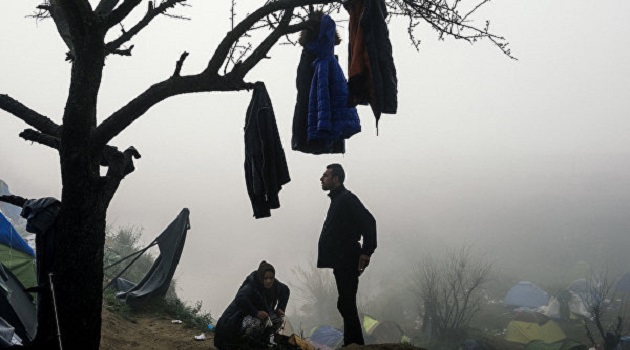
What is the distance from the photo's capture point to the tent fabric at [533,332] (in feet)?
56.3

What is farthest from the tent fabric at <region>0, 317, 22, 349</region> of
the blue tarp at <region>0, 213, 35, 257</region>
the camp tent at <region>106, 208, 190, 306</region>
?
the camp tent at <region>106, 208, 190, 306</region>

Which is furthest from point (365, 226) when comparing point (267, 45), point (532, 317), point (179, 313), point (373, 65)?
point (532, 317)

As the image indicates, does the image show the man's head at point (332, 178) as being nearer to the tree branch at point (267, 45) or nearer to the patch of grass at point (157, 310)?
the tree branch at point (267, 45)

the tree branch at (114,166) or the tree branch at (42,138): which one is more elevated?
the tree branch at (42,138)

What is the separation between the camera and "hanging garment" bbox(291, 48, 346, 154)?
10.6ft

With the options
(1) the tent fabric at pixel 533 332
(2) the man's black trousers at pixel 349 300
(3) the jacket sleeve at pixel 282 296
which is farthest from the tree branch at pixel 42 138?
(1) the tent fabric at pixel 533 332

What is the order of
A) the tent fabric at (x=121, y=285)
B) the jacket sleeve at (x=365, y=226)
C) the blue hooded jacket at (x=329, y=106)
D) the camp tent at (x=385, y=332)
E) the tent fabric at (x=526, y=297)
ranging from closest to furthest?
the blue hooded jacket at (x=329, y=106) < the jacket sleeve at (x=365, y=226) < the tent fabric at (x=121, y=285) < the camp tent at (x=385, y=332) < the tent fabric at (x=526, y=297)

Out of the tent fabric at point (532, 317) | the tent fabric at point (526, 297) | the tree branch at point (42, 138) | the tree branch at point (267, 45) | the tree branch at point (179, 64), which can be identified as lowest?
the tent fabric at point (526, 297)

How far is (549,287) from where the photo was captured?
96.0 feet

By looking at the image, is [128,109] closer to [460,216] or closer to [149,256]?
[149,256]

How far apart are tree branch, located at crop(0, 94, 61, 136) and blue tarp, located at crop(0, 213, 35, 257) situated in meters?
3.21

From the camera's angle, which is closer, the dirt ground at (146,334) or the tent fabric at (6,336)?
the tent fabric at (6,336)

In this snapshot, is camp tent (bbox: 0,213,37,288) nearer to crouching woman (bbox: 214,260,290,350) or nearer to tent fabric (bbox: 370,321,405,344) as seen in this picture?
crouching woman (bbox: 214,260,290,350)

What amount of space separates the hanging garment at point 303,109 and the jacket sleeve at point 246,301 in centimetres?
212
